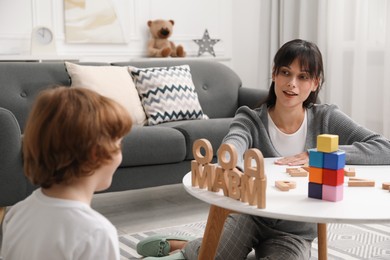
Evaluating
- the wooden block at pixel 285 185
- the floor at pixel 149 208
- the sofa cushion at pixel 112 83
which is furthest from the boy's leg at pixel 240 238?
the sofa cushion at pixel 112 83

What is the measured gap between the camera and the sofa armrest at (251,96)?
3561mm

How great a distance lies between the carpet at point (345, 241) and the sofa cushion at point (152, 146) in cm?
35

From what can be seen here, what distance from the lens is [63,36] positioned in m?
4.21

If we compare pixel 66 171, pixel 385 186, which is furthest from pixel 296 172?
pixel 66 171

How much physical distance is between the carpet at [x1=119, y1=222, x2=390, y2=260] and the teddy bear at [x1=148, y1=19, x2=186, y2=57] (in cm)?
202

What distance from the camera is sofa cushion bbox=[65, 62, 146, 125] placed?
3.15 m

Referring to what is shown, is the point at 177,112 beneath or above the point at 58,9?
beneath

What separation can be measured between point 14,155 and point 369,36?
110 inches

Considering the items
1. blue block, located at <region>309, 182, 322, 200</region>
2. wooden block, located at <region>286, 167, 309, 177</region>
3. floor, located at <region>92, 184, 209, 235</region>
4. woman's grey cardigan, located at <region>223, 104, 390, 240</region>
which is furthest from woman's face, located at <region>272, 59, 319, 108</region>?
floor, located at <region>92, 184, 209, 235</region>

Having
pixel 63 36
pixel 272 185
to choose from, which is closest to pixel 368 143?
pixel 272 185

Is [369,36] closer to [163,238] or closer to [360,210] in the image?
[163,238]

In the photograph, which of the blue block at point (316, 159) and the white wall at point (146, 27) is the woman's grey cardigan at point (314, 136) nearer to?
the blue block at point (316, 159)

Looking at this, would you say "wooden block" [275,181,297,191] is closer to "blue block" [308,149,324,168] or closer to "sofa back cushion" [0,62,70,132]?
"blue block" [308,149,324,168]

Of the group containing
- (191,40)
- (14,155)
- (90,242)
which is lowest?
(14,155)
